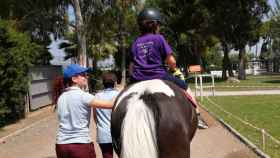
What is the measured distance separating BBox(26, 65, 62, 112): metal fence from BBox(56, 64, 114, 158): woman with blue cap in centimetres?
1710

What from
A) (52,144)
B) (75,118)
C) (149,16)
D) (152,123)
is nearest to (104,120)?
(75,118)

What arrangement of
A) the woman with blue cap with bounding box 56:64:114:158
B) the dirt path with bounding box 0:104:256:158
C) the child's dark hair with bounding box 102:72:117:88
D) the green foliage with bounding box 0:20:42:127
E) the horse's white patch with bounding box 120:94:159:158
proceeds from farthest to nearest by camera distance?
the green foliage with bounding box 0:20:42:127
the dirt path with bounding box 0:104:256:158
the child's dark hair with bounding box 102:72:117:88
the woman with blue cap with bounding box 56:64:114:158
the horse's white patch with bounding box 120:94:159:158

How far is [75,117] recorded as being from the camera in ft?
18.7

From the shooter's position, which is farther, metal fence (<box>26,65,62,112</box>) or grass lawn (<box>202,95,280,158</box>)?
metal fence (<box>26,65,62,112</box>)

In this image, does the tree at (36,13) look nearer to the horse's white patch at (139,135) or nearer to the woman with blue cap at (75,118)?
the woman with blue cap at (75,118)

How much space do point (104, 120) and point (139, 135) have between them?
9.22ft

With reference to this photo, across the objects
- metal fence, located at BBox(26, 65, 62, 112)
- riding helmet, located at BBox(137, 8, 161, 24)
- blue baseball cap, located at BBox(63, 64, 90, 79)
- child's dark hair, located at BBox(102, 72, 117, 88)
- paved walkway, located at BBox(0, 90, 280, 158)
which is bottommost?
paved walkway, located at BBox(0, 90, 280, 158)

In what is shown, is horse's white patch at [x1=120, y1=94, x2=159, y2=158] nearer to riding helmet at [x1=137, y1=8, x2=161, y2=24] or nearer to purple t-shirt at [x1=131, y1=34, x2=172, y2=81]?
purple t-shirt at [x1=131, y1=34, x2=172, y2=81]

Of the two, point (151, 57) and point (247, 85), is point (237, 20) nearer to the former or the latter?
point (247, 85)

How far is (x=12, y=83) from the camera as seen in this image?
17.2 m

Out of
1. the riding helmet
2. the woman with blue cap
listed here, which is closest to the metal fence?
the woman with blue cap

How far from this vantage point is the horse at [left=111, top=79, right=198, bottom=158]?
4711 mm

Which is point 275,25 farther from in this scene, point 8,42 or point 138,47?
point 138,47

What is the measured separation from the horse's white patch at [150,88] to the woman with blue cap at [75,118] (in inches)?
14.7
